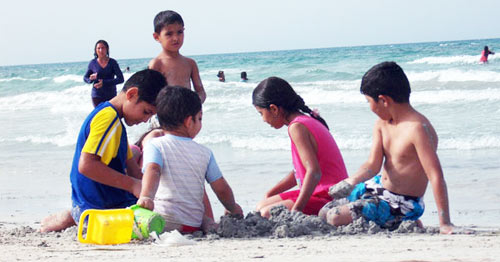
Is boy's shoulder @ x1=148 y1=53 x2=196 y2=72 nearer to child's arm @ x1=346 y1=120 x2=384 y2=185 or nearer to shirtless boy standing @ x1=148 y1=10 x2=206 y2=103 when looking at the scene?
shirtless boy standing @ x1=148 y1=10 x2=206 y2=103

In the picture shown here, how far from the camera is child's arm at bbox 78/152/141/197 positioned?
3.87m

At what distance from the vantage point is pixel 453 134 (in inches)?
382

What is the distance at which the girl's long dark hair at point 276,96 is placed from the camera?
441 centimetres

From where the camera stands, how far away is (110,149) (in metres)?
3.93

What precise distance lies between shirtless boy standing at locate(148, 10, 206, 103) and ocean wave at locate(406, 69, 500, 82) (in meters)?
14.8

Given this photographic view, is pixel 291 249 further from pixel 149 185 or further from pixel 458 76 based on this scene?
pixel 458 76

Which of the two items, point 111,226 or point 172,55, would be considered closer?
point 111,226

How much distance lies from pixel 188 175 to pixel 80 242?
2.39 ft

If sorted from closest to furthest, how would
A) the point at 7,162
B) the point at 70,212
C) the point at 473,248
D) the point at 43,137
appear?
the point at 473,248, the point at 70,212, the point at 7,162, the point at 43,137

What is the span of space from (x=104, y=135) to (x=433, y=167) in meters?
1.91

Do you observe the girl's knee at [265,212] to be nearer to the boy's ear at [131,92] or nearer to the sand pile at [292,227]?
the sand pile at [292,227]

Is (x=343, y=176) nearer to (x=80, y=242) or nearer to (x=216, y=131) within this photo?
(x=80, y=242)

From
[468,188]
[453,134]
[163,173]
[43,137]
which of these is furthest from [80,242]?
[43,137]

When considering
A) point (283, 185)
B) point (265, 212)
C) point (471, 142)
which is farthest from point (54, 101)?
point (265, 212)
